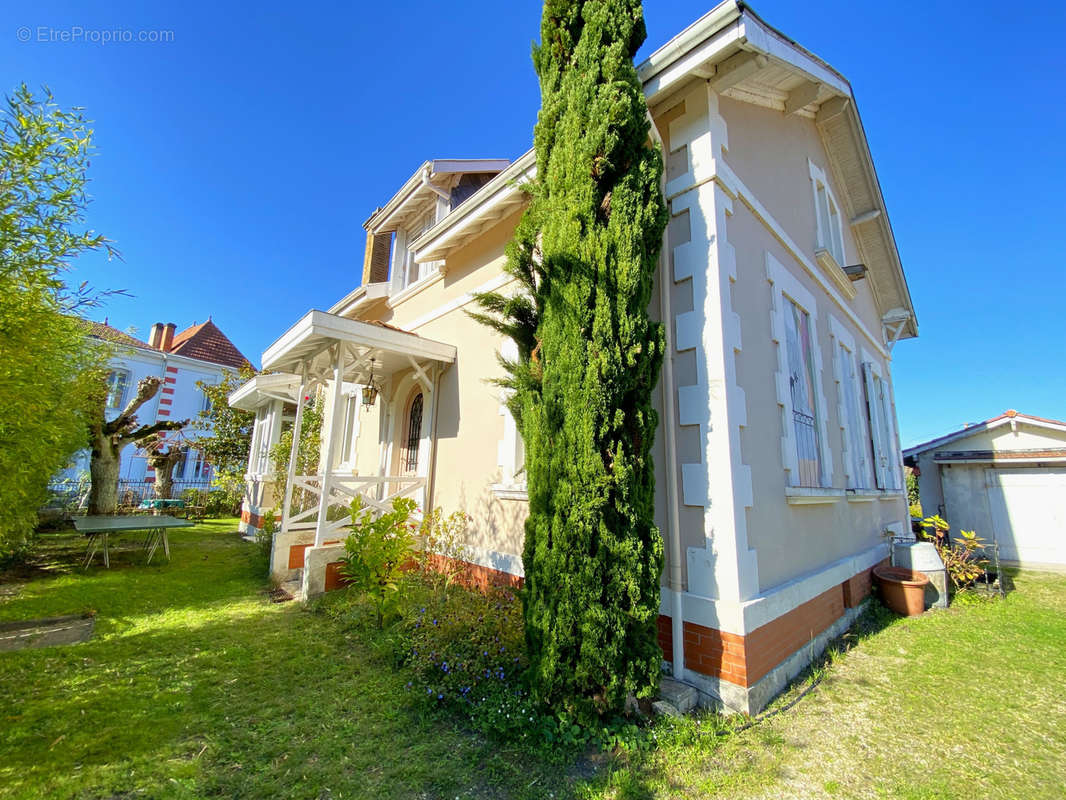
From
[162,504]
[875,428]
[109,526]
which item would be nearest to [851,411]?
[875,428]

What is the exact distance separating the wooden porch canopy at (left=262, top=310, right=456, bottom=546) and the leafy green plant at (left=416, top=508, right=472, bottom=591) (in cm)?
132

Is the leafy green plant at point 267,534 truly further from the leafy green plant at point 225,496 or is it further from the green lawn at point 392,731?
the leafy green plant at point 225,496

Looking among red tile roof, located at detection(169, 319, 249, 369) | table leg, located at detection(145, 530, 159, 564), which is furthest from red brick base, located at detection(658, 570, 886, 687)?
red tile roof, located at detection(169, 319, 249, 369)

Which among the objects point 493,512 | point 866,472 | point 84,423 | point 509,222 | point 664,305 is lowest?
point 493,512

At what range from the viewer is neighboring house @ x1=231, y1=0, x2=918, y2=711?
141 inches

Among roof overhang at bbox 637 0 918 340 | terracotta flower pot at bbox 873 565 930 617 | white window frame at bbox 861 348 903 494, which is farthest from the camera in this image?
white window frame at bbox 861 348 903 494

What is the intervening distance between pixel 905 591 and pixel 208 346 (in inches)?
1117

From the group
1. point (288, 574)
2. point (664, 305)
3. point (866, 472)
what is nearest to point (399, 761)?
→ point (664, 305)

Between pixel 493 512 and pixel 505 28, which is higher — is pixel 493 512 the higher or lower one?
the lower one

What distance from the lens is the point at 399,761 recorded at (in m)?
2.71

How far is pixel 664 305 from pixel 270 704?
4.61 metres

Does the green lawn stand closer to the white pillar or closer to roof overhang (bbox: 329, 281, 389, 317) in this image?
the white pillar

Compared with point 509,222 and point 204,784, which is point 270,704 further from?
point 509,222

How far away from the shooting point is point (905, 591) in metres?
6.02
